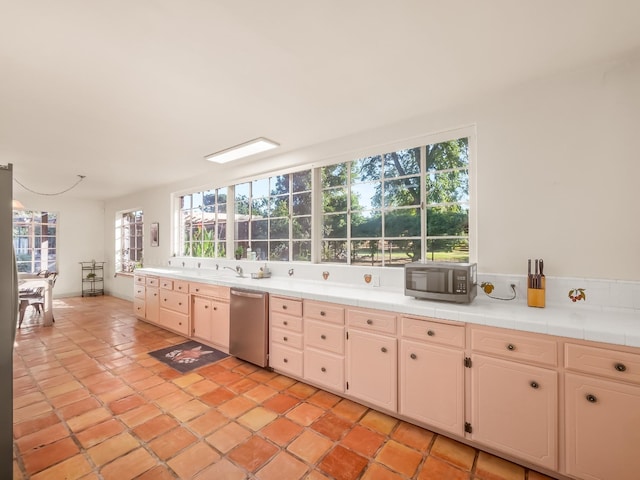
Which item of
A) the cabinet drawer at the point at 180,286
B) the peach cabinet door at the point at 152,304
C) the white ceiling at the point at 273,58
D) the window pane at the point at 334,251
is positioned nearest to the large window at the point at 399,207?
the window pane at the point at 334,251

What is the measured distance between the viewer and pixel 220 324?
12.1 ft

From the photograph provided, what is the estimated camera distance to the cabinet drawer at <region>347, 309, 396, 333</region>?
7.51 feet

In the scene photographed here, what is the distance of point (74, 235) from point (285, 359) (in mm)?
7770

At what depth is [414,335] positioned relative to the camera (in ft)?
7.11

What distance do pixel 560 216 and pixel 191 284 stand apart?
13.8 feet

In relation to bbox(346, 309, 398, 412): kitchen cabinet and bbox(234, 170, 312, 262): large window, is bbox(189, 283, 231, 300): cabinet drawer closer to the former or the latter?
bbox(234, 170, 312, 262): large window

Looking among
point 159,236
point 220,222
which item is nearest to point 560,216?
point 220,222

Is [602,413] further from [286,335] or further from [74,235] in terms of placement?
[74,235]

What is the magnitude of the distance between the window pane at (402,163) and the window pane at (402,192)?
0.25 ft

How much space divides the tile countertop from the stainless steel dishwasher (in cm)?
38

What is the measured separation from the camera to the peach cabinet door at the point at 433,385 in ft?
6.49

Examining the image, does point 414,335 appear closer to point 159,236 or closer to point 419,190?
point 419,190

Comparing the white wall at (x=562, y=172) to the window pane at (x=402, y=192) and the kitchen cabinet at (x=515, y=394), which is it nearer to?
the window pane at (x=402, y=192)

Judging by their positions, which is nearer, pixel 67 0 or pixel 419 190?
pixel 67 0
